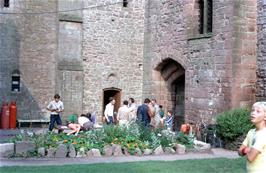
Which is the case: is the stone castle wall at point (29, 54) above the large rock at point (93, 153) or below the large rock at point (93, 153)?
above

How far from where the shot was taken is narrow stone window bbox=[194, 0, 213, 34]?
54.0ft

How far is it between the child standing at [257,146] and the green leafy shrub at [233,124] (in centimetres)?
894

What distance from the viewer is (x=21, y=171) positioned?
28.7 ft

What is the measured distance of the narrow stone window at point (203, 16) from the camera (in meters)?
16.5

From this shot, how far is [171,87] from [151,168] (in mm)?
10684

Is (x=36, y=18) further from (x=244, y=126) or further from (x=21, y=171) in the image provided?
(x=21, y=171)

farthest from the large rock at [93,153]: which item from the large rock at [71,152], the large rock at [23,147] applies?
the large rock at [23,147]

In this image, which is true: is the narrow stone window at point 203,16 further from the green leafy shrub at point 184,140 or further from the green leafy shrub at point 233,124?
the green leafy shrub at point 184,140

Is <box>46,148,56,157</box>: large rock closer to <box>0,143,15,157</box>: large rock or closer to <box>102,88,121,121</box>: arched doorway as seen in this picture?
<box>0,143,15,157</box>: large rock

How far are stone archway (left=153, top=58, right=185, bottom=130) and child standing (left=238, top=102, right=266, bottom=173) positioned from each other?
1437cm

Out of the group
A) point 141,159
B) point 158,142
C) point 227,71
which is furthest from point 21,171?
point 227,71

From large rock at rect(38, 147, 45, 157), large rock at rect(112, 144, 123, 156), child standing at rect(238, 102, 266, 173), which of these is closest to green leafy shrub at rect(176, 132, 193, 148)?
large rock at rect(112, 144, 123, 156)

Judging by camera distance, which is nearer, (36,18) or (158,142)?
(158,142)

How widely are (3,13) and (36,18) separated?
131cm
